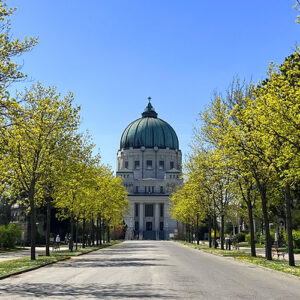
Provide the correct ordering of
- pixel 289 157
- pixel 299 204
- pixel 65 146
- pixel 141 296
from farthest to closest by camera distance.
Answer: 1. pixel 299 204
2. pixel 65 146
3. pixel 289 157
4. pixel 141 296

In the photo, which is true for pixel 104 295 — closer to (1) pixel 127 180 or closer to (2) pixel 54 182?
(2) pixel 54 182

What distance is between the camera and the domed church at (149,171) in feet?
513

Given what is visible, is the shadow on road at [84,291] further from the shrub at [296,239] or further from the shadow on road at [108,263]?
the shrub at [296,239]

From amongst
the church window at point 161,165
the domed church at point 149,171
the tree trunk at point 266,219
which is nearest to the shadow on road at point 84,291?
the tree trunk at point 266,219

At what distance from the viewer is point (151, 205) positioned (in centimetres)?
16138

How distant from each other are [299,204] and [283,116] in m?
33.5

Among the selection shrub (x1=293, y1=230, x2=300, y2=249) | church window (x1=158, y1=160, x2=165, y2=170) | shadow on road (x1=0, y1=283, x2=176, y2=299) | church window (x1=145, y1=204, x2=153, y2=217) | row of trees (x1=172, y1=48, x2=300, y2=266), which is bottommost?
shadow on road (x1=0, y1=283, x2=176, y2=299)

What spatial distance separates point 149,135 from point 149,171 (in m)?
12.8

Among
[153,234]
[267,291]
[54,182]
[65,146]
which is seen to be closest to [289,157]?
[267,291]

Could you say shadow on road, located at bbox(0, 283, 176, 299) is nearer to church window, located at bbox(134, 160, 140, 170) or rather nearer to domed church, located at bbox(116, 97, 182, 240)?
domed church, located at bbox(116, 97, 182, 240)

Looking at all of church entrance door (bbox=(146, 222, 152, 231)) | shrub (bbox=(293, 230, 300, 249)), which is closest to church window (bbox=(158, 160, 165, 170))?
church entrance door (bbox=(146, 222, 152, 231))

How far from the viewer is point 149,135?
540 feet

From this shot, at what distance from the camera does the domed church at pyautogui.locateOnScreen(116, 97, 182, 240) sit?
156375 millimetres

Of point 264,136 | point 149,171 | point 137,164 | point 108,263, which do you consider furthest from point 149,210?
point 264,136
